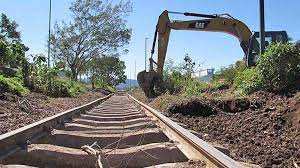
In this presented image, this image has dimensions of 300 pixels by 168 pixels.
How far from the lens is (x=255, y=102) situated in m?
10.6

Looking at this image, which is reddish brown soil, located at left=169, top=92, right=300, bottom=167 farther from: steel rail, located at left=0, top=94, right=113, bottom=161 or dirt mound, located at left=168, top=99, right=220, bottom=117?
steel rail, located at left=0, top=94, right=113, bottom=161

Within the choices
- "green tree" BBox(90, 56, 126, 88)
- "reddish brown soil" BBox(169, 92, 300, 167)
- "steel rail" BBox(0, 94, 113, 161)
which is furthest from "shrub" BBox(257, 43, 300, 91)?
"green tree" BBox(90, 56, 126, 88)

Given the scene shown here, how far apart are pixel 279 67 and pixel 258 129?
4806 millimetres

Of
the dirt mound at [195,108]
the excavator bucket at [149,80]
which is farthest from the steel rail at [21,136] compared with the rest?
the excavator bucket at [149,80]

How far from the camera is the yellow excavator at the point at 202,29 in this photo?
18750 millimetres

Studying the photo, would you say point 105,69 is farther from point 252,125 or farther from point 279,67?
point 252,125

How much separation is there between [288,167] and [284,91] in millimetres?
6687

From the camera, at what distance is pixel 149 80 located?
2275 centimetres

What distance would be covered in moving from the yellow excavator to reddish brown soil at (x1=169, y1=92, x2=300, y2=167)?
25.9 feet

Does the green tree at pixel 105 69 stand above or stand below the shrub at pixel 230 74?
above

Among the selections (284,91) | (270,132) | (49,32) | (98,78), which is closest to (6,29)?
(49,32)

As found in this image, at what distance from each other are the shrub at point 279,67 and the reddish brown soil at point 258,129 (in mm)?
803

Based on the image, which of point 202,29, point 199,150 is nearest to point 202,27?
point 202,29

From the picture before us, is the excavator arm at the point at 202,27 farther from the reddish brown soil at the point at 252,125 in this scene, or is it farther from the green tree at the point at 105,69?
the green tree at the point at 105,69
